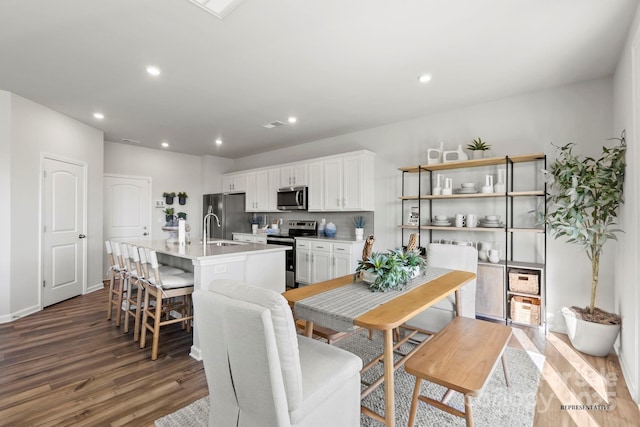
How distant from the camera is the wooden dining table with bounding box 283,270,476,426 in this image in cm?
144

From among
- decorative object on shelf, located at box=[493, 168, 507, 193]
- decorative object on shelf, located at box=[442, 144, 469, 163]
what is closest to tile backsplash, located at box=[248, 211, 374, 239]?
decorative object on shelf, located at box=[442, 144, 469, 163]

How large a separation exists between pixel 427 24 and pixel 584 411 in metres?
2.85

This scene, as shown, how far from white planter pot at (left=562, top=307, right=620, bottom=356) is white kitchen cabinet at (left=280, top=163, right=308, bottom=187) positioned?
160 inches

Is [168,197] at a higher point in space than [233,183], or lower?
lower

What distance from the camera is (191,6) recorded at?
2078 millimetres

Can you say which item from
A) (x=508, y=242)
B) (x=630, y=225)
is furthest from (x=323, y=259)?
(x=630, y=225)

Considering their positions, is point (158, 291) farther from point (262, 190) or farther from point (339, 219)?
point (262, 190)

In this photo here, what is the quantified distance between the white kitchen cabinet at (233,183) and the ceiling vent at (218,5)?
4678mm

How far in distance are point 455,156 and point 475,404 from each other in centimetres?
291

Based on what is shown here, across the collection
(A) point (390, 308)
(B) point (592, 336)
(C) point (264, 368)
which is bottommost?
(B) point (592, 336)

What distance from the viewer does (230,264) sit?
2930 mm

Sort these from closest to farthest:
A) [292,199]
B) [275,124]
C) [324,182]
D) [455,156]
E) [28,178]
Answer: [28,178] < [455,156] < [275,124] < [324,182] < [292,199]

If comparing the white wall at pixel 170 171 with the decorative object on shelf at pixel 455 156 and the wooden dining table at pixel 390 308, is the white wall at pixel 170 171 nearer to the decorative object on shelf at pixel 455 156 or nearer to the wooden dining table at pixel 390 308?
the decorative object on shelf at pixel 455 156

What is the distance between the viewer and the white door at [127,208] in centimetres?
581
